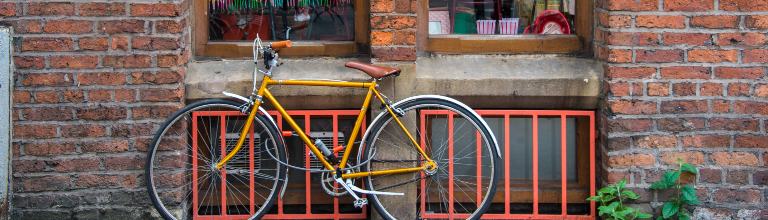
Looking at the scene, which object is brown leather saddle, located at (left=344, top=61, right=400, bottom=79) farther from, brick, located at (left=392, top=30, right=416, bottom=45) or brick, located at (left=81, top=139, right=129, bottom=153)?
brick, located at (left=81, top=139, right=129, bottom=153)

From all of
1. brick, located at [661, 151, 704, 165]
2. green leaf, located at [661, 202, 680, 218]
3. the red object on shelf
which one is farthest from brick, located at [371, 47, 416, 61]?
green leaf, located at [661, 202, 680, 218]

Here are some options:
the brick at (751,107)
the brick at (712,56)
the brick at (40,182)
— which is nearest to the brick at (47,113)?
the brick at (40,182)

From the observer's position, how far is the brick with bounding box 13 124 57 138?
5.27 m

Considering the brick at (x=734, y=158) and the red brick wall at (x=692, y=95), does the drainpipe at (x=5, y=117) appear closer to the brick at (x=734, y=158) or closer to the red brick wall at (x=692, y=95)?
the red brick wall at (x=692, y=95)

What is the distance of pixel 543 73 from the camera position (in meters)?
5.45

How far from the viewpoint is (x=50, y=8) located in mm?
5203

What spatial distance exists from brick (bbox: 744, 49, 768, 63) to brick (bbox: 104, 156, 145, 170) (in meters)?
3.15

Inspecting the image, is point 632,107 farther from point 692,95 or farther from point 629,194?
point 629,194

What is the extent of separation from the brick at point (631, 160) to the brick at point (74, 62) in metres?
2.71

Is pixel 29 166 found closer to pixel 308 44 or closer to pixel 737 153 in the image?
pixel 308 44

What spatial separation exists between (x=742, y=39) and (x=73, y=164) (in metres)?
3.50

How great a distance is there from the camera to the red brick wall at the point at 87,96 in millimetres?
5227

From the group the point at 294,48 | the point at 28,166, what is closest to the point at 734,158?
the point at 294,48

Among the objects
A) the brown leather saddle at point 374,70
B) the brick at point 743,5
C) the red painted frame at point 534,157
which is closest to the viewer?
the brown leather saddle at point 374,70
